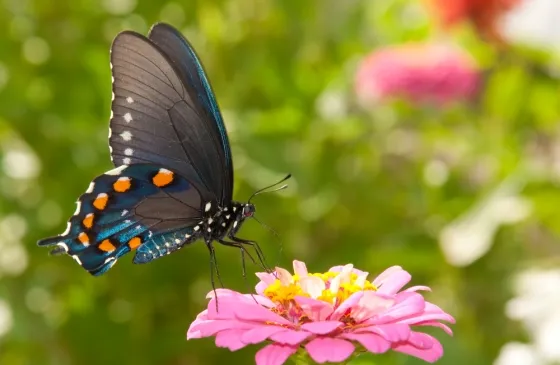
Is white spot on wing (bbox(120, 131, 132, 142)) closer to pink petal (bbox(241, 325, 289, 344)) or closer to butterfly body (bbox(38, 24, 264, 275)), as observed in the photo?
butterfly body (bbox(38, 24, 264, 275))

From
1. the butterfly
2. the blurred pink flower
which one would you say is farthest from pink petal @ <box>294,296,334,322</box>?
the blurred pink flower

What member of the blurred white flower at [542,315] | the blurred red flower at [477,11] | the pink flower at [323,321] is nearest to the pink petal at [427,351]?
the pink flower at [323,321]

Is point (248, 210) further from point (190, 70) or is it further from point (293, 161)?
point (293, 161)

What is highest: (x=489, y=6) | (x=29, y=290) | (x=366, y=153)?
(x=489, y=6)

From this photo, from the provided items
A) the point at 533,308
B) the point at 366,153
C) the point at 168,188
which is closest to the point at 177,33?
the point at 168,188

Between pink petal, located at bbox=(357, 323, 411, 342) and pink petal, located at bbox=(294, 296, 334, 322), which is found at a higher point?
pink petal, located at bbox=(294, 296, 334, 322)

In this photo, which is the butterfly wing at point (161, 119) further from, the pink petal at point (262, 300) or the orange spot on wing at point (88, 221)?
the pink petal at point (262, 300)

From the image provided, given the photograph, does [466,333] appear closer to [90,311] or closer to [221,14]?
[90,311]

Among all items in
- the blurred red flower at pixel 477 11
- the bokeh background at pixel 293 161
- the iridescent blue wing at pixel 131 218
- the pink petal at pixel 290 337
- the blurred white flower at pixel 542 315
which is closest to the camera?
the pink petal at pixel 290 337
